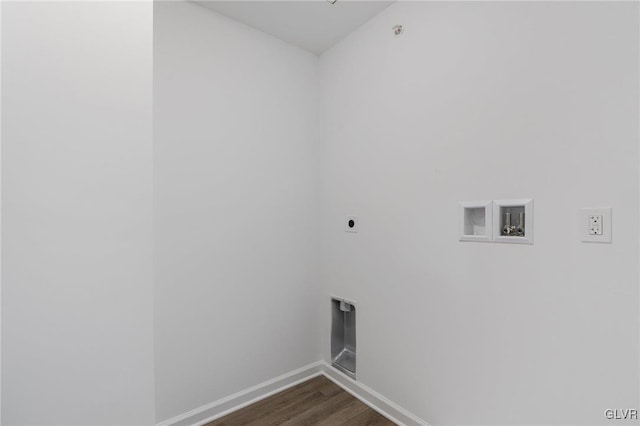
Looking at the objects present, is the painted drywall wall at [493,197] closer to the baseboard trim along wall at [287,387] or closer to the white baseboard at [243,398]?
the baseboard trim along wall at [287,387]

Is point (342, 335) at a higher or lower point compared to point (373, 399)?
higher

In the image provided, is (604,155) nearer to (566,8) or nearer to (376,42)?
(566,8)

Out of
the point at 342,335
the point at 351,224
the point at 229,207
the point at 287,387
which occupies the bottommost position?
the point at 287,387

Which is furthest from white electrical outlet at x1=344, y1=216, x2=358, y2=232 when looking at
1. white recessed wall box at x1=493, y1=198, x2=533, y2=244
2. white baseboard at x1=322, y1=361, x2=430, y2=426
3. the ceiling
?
the ceiling

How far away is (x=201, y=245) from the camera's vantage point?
1.76 m

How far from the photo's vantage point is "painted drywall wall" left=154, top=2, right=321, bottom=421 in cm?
166

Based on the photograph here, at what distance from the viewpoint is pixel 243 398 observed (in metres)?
1.90

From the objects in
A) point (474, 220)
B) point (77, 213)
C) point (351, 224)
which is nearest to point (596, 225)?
point (474, 220)

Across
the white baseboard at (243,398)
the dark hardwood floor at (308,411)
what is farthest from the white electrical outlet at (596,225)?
the white baseboard at (243,398)

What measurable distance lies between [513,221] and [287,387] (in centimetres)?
180

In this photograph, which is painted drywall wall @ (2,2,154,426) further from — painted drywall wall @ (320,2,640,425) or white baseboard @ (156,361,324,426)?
painted drywall wall @ (320,2,640,425)

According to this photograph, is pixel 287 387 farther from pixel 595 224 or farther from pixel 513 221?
pixel 595 224

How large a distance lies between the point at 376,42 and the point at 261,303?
1.88m

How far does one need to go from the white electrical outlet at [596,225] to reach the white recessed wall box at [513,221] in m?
0.17
